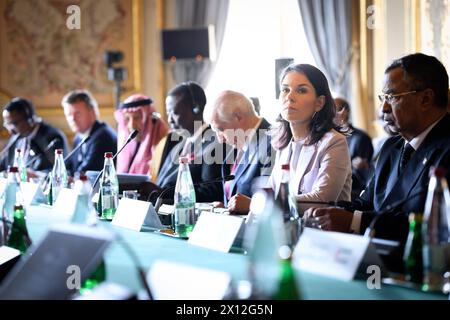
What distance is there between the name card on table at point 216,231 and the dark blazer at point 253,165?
1163mm

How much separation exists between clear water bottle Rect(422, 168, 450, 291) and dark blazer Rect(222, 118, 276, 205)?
1.78 metres

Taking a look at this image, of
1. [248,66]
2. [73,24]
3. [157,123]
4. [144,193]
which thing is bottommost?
[144,193]

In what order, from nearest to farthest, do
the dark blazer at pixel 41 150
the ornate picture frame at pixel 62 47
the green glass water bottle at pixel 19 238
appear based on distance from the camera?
the green glass water bottle at pixel 19 238 < the dark blazer at pixel 41 150 < the ornate picture frame at pixel 62 47

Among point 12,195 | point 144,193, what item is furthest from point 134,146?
point 12,195

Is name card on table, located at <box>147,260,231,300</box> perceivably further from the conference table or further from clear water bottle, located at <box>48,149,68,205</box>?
clear water bottle, located at <box>48,149,68,205</box>

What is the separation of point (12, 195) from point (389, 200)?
1.17 meters

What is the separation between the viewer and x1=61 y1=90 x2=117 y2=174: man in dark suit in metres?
4.73

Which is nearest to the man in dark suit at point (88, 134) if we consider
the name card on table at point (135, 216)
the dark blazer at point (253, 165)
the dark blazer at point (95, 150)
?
the dark blazer at point (95, 150)

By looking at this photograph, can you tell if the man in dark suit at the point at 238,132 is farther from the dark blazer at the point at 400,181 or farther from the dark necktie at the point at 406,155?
the dark necktie at the point at 406,155

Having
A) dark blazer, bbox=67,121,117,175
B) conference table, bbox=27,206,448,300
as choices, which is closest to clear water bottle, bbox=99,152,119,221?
conference table, bbox=27,206,448,300

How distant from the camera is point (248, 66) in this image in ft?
24.9

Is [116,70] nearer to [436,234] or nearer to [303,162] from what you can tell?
[303,162]

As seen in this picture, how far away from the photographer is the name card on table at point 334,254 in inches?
55.6
